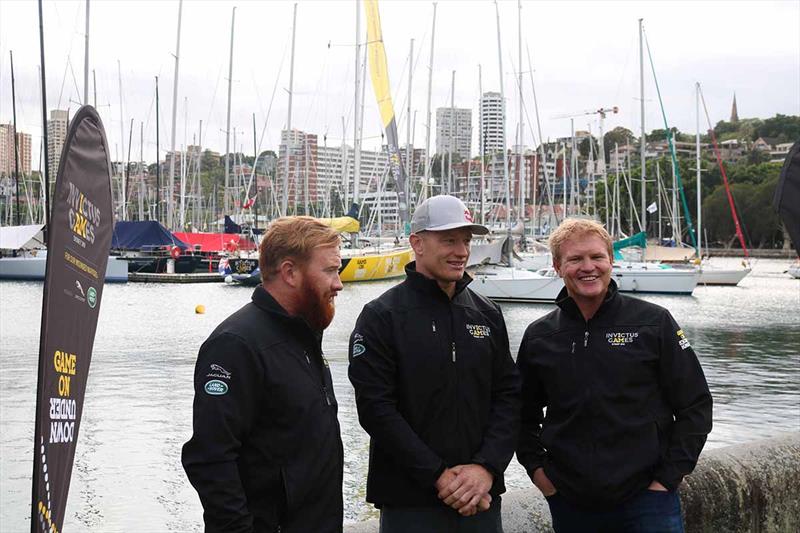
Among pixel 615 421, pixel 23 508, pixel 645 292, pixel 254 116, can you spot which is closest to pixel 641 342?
pixel 615 421

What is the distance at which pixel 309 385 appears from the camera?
9.83 ft

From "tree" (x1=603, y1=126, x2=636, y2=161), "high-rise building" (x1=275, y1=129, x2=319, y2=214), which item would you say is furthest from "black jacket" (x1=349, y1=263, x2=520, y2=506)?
"tree" (x1=603, y1=126, x2=636, y2=161)

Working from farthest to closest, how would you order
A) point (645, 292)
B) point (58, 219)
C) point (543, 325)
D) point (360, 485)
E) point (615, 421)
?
point (645, 292) → point (360, 485) → point (543, 325) → point (615, 421) → point (58, 219)

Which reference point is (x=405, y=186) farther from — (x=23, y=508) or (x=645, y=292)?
(x=23, y=508)

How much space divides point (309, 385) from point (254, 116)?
2626 inches

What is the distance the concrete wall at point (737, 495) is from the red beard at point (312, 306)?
47.6 inches

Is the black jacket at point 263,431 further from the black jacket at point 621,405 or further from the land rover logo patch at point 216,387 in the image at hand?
the black jacket at point 621,405

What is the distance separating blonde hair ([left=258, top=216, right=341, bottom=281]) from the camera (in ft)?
10.2

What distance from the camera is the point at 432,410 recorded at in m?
3.38

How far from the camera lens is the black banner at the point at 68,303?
2.31m

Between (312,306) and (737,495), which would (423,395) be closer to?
(312,306)

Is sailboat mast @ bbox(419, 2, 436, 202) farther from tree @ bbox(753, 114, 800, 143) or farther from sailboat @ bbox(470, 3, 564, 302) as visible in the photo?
tree @ bbox(753, 114, 800, 143)

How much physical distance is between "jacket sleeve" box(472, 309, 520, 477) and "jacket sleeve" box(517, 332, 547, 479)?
0.26ft

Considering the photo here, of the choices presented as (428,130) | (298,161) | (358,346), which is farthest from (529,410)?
(298,161)
